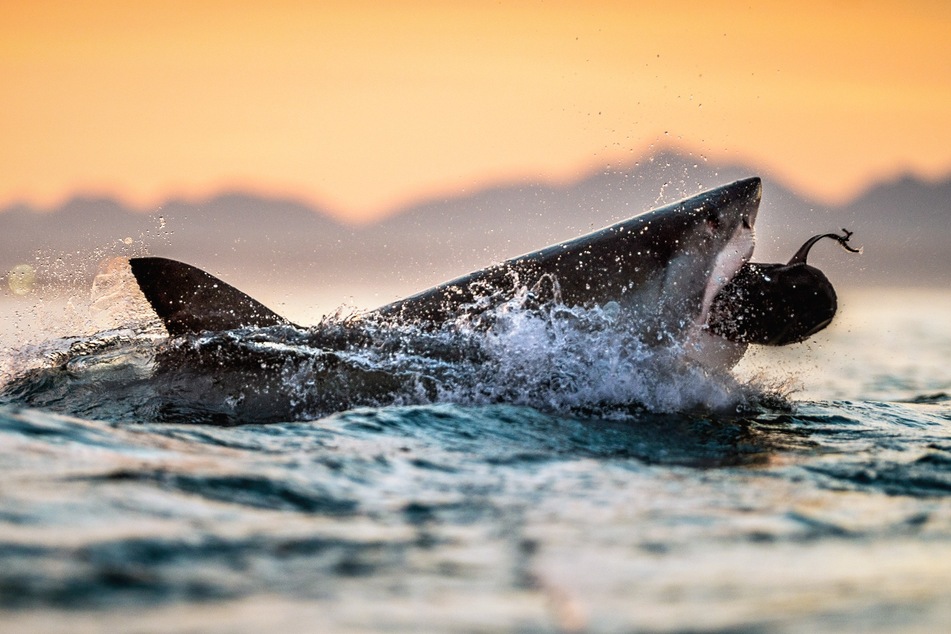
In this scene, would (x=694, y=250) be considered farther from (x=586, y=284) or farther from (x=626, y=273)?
(x=586, y=284)

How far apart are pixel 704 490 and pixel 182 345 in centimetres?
385

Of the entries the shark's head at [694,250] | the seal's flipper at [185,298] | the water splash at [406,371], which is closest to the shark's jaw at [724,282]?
the shark's head at [694,250]

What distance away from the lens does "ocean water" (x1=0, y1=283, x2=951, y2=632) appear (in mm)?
2709

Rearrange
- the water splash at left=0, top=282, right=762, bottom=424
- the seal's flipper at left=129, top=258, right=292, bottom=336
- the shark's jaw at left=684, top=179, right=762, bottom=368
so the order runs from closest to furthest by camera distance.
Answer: the water splash at left=0, top=282, right=762, bottom=424
the seal's flipper at left=129, top=258, right=292, bottom=336
the shark's jaw at left=684, top=179, right=762, bottom=368

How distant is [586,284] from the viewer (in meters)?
6.97

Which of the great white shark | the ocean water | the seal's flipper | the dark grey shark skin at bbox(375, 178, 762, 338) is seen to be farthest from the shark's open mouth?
the seal's flipper

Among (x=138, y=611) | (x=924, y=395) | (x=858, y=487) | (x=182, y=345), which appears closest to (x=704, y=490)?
(x=858, y=487)

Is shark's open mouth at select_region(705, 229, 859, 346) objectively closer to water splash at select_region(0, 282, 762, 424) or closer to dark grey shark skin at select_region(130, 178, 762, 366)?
dark grey shark skin at select_region(130, 178, 762, 366)

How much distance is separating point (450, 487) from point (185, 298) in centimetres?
341

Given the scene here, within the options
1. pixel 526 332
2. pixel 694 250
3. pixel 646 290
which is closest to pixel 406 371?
pixel 526 332

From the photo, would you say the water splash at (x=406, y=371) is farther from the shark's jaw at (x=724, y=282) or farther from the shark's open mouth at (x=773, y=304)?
the shark's open mouth at (x=773, y=304)

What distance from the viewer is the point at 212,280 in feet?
23.1

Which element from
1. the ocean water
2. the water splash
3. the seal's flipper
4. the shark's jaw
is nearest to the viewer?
the ocean water

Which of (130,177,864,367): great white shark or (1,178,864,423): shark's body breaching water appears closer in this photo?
(1,178,864,423): shark's body breaching water
